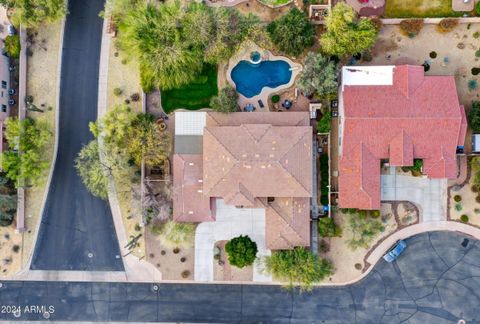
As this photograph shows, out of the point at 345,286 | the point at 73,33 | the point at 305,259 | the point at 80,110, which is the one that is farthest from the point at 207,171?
the point at 73,33

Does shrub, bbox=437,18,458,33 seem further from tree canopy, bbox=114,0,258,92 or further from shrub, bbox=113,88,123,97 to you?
shrub, bbox=113,88,123,97

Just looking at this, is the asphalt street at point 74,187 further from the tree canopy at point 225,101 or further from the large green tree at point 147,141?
the tree canopy at point 225,101

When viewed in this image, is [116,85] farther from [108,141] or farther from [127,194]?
[127,194]

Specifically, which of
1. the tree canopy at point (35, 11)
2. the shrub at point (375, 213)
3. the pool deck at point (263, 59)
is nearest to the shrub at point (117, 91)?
the tree canopy at point (35, 11)

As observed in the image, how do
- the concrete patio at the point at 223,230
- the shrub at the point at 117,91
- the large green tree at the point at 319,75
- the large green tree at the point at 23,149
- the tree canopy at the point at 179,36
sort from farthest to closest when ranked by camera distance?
the shrub at the point at 117,91
the concrete patio at the point at 223,230
the large green tree at the point at 23,149
the tree canopy at the point at 179,36
the large green tree at the point at 319,75

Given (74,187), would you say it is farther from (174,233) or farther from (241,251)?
(241,251)
